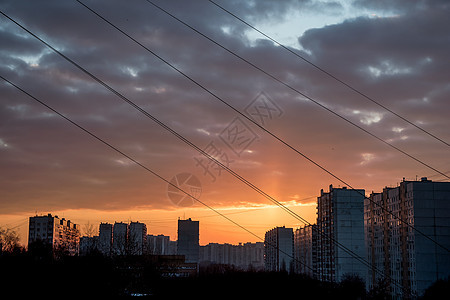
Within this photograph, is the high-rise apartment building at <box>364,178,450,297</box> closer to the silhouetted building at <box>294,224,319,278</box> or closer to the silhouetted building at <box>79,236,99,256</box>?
the silhouetted building at <box>79,236,99,256</box>

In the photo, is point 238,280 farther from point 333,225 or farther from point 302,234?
point 302,234

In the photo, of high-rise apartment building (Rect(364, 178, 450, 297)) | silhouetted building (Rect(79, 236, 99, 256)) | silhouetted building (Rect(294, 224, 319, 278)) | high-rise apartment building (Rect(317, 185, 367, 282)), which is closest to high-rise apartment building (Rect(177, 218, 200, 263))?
silhouetted building (Rect(294, 224, 319, 278))

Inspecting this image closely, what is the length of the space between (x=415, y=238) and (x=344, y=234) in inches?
1061

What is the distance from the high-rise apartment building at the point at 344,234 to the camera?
321 ft

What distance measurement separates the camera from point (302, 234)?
152 m

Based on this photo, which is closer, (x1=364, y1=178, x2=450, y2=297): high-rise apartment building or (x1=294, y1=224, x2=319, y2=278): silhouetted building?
(x1=364, y1=178, x2=450, y2=297): high-rise apartment building

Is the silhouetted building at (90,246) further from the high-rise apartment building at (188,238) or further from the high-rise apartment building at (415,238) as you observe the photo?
the high-rise apartment building at (188,238)

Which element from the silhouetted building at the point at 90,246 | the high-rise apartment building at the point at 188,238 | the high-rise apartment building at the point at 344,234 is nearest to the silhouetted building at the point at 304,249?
the high-rise apartment building at the point at 344,234

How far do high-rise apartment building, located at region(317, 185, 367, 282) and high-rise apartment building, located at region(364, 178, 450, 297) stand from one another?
1041 cm

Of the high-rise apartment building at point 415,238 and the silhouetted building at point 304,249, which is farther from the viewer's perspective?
the silhouetted building at point 304,249

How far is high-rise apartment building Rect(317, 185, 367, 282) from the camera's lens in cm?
9794

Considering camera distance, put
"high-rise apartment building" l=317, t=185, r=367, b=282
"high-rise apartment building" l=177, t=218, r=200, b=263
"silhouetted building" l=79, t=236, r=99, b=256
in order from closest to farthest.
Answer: "silhouetted building" l=79, t=236, r=99, b=256, "high-rise apartment building" l=317, t=185, r=367, b=282, "high-rise apartment building" l=177, t=218, r=200, b=263

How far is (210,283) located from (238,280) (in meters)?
4.53

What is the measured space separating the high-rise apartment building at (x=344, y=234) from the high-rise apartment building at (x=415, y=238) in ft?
34.2
